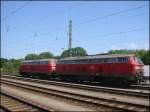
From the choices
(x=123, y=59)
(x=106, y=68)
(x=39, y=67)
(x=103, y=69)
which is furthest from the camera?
(x=39, y=67)

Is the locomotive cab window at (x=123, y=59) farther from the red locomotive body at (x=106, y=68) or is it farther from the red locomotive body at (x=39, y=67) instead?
the red locomotive body at (x=39, y=67)

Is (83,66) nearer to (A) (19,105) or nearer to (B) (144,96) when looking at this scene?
(B) (144,96)

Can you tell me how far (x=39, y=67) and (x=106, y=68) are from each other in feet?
59.4

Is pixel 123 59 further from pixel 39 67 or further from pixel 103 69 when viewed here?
pixel 39 67

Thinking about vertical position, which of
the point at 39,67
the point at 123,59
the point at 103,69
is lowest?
the point at 103,69

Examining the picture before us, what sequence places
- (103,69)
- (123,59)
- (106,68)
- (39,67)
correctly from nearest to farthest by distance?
(123,59)
(106,68)
(103,69)
(39,67)

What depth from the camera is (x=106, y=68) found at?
27609 mm

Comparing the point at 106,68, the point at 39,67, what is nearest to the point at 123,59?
the point at 106,68

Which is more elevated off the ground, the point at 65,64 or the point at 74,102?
the point at 65,64

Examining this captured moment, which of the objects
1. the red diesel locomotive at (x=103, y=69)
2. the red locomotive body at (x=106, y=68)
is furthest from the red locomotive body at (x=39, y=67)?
the red locomotive body at (x=106, y=68)

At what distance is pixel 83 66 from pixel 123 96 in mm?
12984

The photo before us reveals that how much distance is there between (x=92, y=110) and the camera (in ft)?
45.5

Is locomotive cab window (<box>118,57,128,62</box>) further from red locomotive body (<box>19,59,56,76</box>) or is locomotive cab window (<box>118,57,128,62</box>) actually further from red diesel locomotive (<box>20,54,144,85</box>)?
red locomotive body (<box>19,59,56,76</box>)

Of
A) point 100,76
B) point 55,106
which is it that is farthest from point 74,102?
point 100,76
